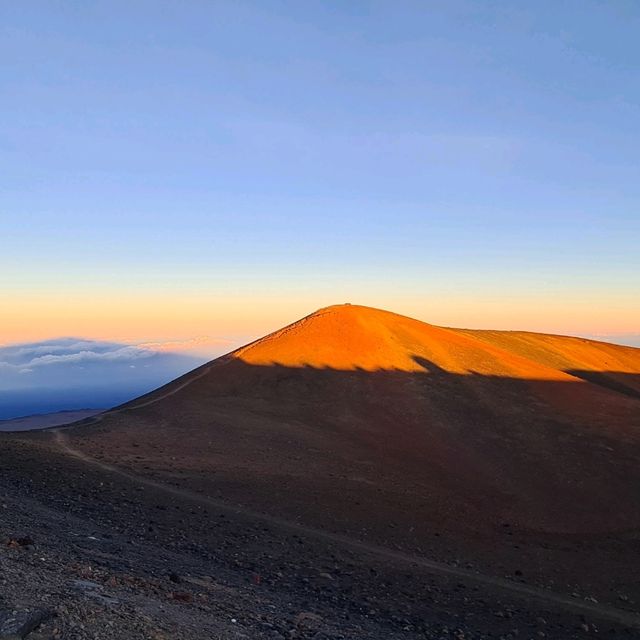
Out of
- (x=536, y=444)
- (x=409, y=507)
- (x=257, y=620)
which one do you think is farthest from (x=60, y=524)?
(x=536, y=444)

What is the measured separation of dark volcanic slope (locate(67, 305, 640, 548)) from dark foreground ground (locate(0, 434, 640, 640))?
194cm

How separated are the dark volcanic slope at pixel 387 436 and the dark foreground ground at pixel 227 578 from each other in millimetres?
1937

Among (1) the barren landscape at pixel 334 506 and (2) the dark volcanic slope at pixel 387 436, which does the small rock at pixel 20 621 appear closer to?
(1) the barren landscape at pixel 334 506

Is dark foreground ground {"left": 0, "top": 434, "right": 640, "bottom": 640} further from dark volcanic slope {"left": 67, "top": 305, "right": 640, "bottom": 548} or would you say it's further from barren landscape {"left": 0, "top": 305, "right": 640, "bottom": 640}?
dark volcanic slope {"left": 67, "top": 305, "right": 640, "bottom": 548}

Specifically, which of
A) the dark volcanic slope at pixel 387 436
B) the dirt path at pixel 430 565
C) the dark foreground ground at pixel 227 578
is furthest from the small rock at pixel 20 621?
the dark volcanic slope at pixel 387 436

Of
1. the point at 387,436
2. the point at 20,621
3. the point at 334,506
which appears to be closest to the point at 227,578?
the point at 20,621

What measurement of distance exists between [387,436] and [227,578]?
1719 cm

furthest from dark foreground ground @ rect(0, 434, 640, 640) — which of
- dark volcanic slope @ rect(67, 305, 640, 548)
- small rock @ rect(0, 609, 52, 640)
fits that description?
dark volcanic slope @ rect(67, 305, 640, 548)

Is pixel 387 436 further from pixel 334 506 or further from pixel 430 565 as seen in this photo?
pixel 430 565

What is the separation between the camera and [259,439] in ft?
79.4

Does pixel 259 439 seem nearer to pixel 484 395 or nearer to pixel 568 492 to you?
pixel 568 492

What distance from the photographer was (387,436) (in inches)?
1086

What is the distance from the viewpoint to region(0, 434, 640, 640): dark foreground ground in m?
7.46

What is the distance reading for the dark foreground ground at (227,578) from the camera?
746 centimetres
